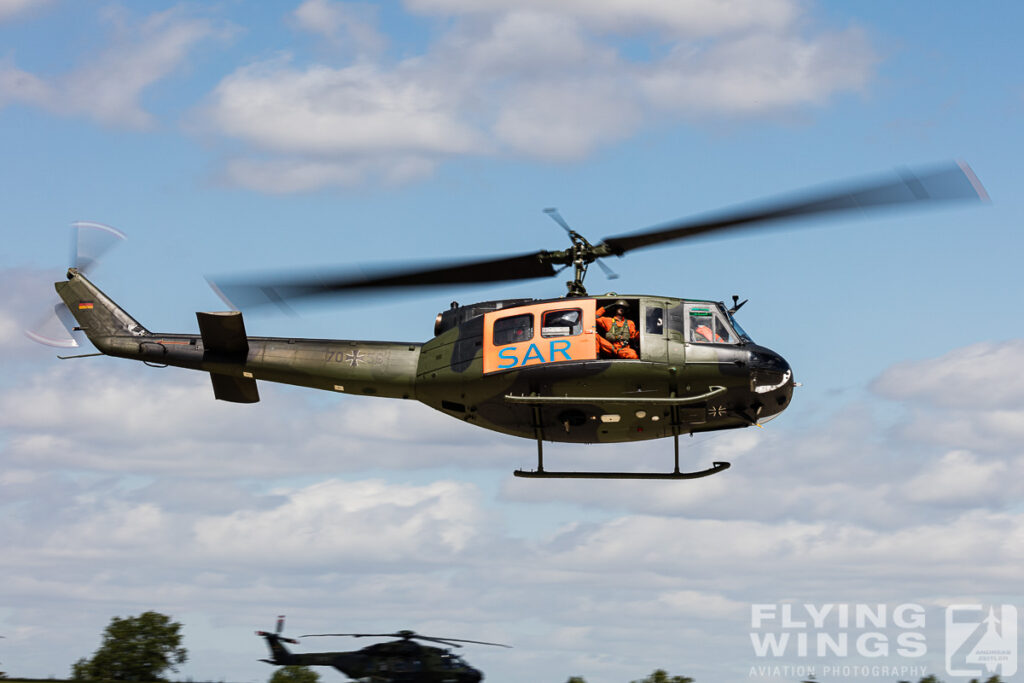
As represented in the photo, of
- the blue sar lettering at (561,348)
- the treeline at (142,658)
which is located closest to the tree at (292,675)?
Answer: the treeline at (142,658)

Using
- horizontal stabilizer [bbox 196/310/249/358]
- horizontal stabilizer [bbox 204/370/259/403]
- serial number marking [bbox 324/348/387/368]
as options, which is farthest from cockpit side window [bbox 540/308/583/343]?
horizontal stabilizer [bbox 204/370/259/403]

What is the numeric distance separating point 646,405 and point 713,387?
1294 mm

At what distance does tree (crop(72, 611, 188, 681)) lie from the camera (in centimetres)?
3291

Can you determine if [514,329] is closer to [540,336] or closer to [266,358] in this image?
[540,336]

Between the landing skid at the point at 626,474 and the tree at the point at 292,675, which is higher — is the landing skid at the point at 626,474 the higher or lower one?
the higher one

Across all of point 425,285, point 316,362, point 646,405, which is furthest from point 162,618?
point 646,405

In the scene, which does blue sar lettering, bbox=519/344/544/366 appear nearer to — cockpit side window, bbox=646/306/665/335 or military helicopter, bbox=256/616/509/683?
cockpit side window, bbox=646/306/665/335

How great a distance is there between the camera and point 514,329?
2389 centimetres

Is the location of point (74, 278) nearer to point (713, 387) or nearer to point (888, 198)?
point (713, 387)

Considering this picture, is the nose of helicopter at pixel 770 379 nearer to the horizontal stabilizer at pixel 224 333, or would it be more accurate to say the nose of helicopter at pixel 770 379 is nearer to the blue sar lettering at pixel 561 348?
the blue sar lettering at pixel 561 348

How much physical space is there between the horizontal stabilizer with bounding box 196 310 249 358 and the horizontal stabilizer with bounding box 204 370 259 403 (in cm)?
72

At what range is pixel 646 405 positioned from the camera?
23.4 meters

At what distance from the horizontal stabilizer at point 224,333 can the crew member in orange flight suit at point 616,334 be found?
25.4 feet

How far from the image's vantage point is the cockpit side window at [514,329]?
23.7 meters
